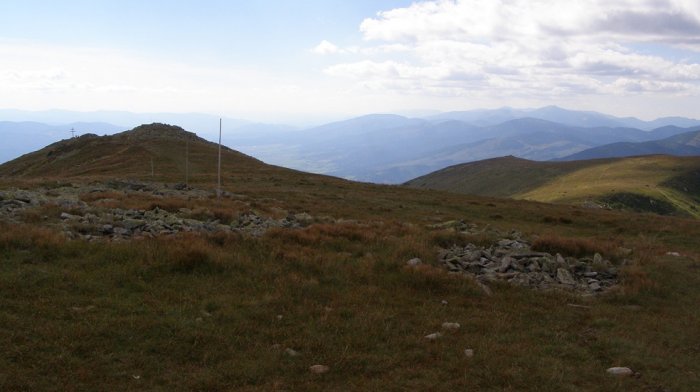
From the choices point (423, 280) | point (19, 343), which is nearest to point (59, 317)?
point (19, 343)

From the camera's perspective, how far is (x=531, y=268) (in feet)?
52.9

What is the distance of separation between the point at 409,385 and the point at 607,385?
349 centimetres

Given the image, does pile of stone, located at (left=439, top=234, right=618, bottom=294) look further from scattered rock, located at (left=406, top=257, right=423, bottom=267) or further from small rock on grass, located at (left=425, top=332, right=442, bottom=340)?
small rock on grass, located at (left=425, top=332, right=442, bottom=340)

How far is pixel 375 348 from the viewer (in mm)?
9703

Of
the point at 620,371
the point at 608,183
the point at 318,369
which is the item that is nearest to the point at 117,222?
the point at 318,369

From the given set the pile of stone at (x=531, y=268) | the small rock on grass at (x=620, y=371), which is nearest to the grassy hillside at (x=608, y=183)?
the pile of stone at (x=531, y=268)

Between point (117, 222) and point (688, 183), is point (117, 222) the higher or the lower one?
the higher one

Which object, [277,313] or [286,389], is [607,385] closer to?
[286,389]

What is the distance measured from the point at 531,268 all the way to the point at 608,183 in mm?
128709

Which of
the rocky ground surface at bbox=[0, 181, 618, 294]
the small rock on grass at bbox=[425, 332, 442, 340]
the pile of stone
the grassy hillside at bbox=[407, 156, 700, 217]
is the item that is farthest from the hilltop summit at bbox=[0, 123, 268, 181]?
the grassy hillside at bbox=[407, 156, 700, 217]

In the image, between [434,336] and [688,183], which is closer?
[434,336]

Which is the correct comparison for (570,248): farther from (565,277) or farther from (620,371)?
(620,371)

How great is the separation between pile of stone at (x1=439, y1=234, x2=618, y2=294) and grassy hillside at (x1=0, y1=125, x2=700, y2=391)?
1.94 feet

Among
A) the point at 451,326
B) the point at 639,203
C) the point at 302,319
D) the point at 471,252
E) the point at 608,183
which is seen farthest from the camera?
the point at 608,183
